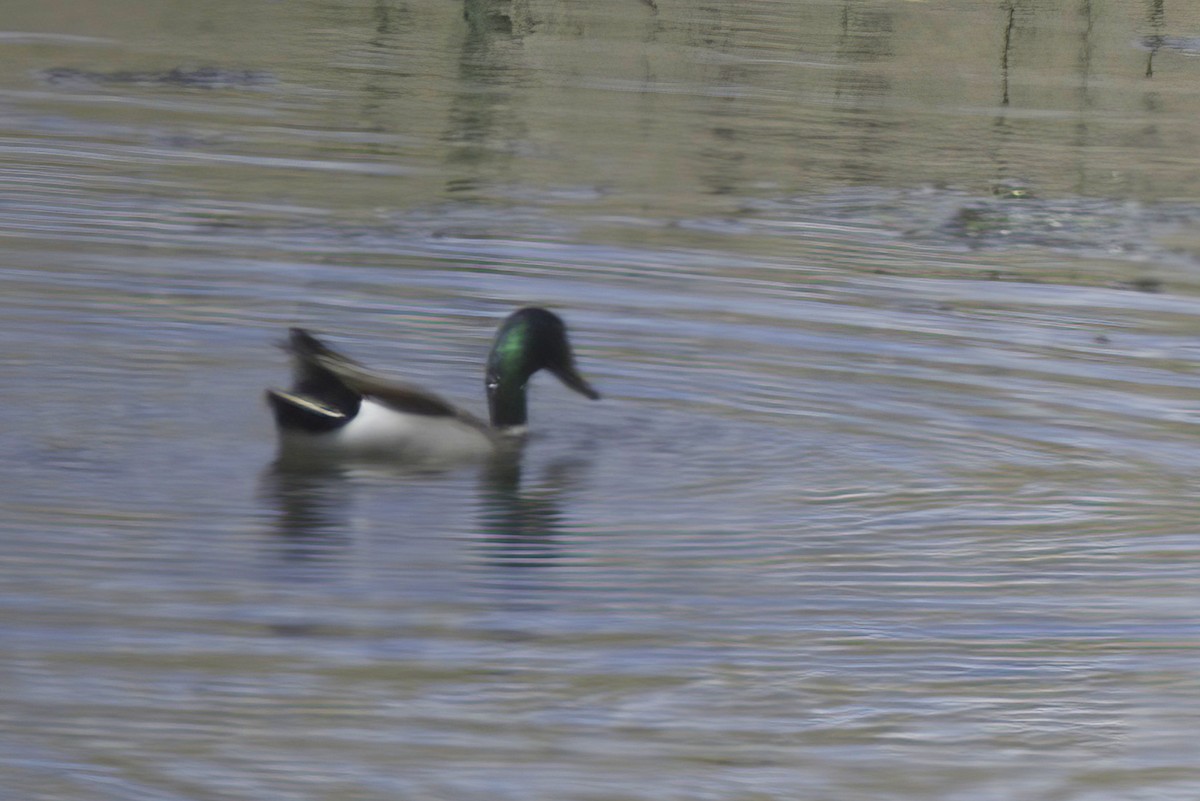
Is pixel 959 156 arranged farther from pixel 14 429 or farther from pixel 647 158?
pixel 14 429

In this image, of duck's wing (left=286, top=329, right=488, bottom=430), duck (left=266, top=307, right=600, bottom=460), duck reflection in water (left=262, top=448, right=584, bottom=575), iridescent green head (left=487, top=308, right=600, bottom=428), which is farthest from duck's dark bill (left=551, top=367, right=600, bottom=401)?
duck's wing (left=286, top=329, right=488, bottom=430)

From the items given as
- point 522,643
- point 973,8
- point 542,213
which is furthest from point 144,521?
point 973,8

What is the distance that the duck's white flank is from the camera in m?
7.95

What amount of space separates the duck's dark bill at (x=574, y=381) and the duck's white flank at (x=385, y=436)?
74 cm

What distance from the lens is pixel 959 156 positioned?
17719 mm

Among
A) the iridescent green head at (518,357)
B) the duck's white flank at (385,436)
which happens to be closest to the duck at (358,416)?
the duck's white flank at (385,436)

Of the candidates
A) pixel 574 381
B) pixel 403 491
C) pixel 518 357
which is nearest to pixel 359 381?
pixel 403 491

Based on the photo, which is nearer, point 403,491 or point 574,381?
point 403,491

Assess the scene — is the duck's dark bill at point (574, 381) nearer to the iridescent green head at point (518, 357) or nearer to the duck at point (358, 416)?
the iridescent green head at point (518, 357)

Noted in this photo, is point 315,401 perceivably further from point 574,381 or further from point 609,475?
point 574,381

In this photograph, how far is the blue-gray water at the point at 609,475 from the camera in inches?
212

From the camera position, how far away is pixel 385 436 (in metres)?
7.97

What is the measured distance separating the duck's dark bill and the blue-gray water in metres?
0.15

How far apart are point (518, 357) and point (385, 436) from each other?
0.84 metres
